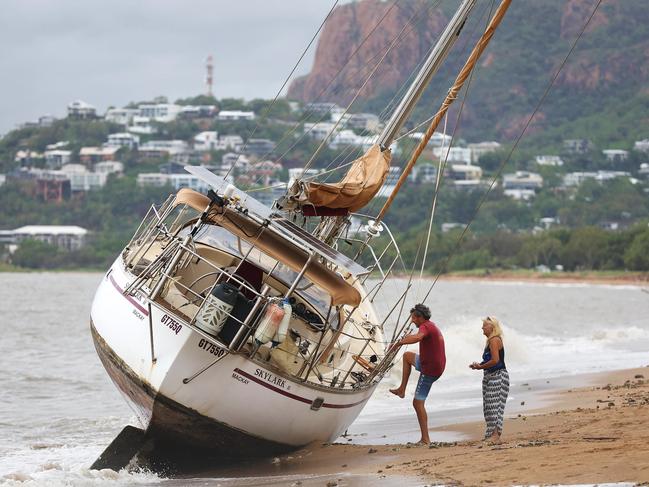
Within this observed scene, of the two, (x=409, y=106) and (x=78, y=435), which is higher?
(x=409, y=106)

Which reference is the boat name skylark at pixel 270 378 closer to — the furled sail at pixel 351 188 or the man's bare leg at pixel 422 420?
the man's bare leg at pixel 422 420

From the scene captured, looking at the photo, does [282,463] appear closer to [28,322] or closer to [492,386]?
[492,386]

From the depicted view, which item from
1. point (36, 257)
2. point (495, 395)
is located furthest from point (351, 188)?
point (36, 257)

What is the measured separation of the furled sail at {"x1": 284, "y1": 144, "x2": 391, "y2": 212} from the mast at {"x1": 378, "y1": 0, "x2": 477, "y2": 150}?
0.51 meters

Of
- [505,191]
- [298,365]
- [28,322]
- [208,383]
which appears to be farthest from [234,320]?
[505,191]

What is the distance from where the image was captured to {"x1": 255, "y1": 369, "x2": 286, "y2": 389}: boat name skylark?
12.0 metres

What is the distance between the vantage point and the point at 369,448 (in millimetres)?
13070

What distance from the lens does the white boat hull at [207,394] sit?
469 inches

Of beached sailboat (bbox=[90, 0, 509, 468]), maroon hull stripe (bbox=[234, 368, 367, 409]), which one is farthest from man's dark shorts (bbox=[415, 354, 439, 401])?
maroon hull stripe (bbox=[234, 368, 367, 409])

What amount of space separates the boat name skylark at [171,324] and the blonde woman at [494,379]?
290 cm

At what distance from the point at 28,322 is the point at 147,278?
111ft

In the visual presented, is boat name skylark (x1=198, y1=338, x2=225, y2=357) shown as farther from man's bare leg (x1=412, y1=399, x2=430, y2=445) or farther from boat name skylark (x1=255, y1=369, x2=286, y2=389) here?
man's bare leg (x1=412, y1=399, x2=430, y2=445)

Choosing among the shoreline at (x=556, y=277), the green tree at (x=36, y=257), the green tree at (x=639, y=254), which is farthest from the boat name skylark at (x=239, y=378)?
the green tree at (x=36, y=257)

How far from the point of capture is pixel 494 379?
12.8m
